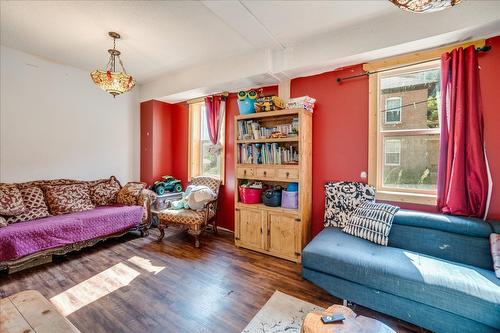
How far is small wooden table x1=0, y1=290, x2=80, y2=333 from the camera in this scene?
1134 millimetres

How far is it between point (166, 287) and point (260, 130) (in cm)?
224

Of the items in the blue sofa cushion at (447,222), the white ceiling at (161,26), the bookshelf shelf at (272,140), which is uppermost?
the white ceiling at (161,26)

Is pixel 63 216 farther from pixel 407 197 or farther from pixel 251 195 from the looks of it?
pixel 407 197

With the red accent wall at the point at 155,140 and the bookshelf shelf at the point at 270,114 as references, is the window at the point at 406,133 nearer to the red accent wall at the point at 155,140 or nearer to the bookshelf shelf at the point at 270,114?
the bookshelf shelf at the point at 270,114

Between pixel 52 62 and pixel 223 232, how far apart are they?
12.6 ft

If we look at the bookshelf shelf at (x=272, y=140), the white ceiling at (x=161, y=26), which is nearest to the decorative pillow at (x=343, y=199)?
the bookshelf shelf at (x=272, y=140)

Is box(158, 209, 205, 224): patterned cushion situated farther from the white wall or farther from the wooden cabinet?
the white wall

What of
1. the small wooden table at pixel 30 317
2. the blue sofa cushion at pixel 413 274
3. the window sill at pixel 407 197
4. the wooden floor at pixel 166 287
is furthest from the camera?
the window sill at pixel 407 197

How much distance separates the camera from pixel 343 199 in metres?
2.91

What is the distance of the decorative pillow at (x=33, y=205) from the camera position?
9.95ft

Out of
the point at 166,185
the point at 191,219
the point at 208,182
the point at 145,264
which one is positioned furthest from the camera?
the point at 166,185

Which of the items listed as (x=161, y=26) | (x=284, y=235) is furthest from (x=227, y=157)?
(x=161, y=26)

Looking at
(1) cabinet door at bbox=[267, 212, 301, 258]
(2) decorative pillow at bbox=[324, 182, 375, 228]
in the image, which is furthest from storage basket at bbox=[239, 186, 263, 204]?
(2) decorative pillow at bbox=[324, 182, 375, 228]

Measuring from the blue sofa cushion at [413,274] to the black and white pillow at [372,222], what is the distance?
0.28ft
